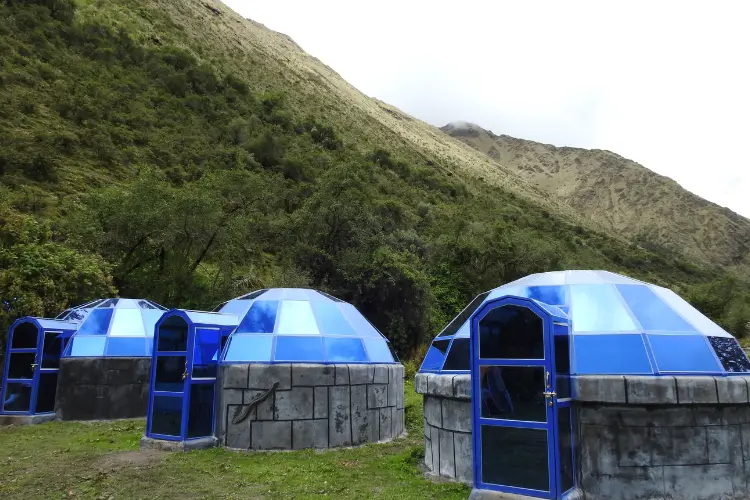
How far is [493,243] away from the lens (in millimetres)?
35938

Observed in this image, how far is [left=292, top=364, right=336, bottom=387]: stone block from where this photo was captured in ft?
38.1

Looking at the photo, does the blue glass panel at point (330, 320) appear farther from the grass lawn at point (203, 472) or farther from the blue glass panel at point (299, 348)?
the grass lawn at point (203, 472)

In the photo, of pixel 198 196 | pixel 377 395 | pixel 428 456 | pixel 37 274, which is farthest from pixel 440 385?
pixel 198 196

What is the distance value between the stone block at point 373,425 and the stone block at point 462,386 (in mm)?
4434

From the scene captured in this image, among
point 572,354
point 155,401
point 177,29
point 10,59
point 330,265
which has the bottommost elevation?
point 155,401

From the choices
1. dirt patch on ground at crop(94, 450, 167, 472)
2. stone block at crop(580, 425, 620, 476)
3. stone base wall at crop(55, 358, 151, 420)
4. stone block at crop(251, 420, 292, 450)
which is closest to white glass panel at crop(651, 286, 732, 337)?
stone block at crop(580, 425, 620, 476)

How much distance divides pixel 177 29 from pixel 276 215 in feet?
137

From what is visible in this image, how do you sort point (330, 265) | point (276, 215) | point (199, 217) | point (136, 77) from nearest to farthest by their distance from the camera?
point (199, 217) < point (330, 265) < point (276, 215) < point (136, 77)

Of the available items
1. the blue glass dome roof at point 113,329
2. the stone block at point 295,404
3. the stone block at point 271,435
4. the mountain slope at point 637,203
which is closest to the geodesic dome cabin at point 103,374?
the blue glass dome roof at point 113,329

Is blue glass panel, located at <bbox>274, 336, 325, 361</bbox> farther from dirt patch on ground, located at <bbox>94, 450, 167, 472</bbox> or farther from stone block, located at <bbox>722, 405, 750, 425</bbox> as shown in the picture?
stone block, located at <bbox>722, 405, 750, 425</bbox>

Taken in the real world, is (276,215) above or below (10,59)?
below

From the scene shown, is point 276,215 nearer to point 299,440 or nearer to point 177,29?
point 299,440

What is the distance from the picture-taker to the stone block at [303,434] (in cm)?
1152

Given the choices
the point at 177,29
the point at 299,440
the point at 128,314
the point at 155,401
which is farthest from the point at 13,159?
the point at 177,29
